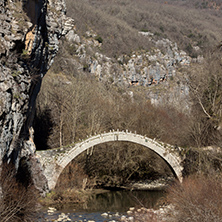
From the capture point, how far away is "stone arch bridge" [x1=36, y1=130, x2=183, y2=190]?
20.0 metres

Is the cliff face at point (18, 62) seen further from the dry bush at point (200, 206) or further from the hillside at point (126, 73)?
the hillside at point (126, 73)

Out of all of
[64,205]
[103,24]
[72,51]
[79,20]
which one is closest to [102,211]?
[64,205]

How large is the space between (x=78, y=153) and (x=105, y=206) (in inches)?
140

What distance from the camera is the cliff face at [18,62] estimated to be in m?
13.6

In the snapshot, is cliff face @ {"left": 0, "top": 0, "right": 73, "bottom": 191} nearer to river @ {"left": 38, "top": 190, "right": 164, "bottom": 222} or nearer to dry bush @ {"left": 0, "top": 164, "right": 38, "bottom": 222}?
dry bush @ {"left": 0, "top": 164, "right": 38, "bottom": 222}

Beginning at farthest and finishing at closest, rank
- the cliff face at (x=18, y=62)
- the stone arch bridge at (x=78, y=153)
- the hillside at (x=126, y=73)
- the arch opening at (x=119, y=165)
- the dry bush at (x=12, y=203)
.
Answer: the hillside at (x=126, y=73) < the arch opening at (x=119, y=165) < the stone arch bridge at (x=78, y=153) < the cliff face at (x=18, y=62) < the dry bush at (x=12, y=203)

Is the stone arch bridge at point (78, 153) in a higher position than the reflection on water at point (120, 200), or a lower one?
higher

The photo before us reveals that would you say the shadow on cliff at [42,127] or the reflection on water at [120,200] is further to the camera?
the shadow on cliff at [42,127]

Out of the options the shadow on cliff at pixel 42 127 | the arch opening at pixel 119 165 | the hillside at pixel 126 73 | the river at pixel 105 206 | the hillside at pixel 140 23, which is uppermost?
the hillside at pixel 140 23

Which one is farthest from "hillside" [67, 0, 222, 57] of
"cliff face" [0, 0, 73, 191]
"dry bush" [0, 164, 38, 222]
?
"dry bush" [0, 164, 38, 222]

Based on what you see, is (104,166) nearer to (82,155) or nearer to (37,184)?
(82,155)

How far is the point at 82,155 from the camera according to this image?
24.6 metres

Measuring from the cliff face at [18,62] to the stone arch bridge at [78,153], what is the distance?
212 cm

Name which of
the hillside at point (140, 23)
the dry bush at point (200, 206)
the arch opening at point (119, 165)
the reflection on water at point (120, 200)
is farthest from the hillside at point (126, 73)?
the dry bush at point (200, 206)
